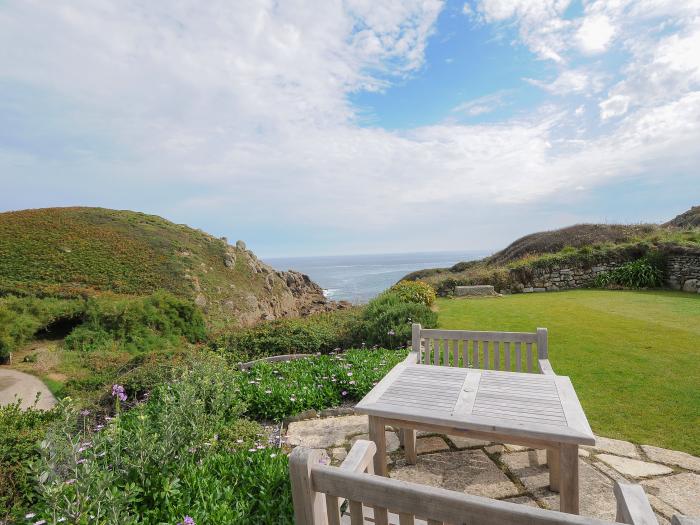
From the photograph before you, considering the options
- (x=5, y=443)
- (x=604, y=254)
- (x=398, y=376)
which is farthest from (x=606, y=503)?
(x=604, y=254)

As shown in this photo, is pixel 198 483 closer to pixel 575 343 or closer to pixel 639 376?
pixel 639 376

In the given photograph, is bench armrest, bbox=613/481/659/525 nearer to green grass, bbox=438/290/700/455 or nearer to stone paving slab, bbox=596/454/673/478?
stone paving slab, bbox=596/454/673/478

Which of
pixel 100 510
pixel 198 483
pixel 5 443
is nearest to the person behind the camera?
pixel 100 510

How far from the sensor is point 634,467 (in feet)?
11.1

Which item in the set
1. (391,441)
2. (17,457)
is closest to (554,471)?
(391,441)

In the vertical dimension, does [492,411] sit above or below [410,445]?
above

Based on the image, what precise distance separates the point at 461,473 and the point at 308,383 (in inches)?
98.1

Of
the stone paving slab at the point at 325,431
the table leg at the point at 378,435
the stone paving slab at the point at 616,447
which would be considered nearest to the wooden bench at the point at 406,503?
the table leg at the point at 378,435

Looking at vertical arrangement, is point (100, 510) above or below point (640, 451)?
above

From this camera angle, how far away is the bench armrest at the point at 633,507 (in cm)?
136

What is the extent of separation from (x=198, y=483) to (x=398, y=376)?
6.33ft

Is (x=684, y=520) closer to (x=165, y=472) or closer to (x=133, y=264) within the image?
(x=165, y=472)

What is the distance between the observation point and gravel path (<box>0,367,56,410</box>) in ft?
24.6

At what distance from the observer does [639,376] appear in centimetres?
564
